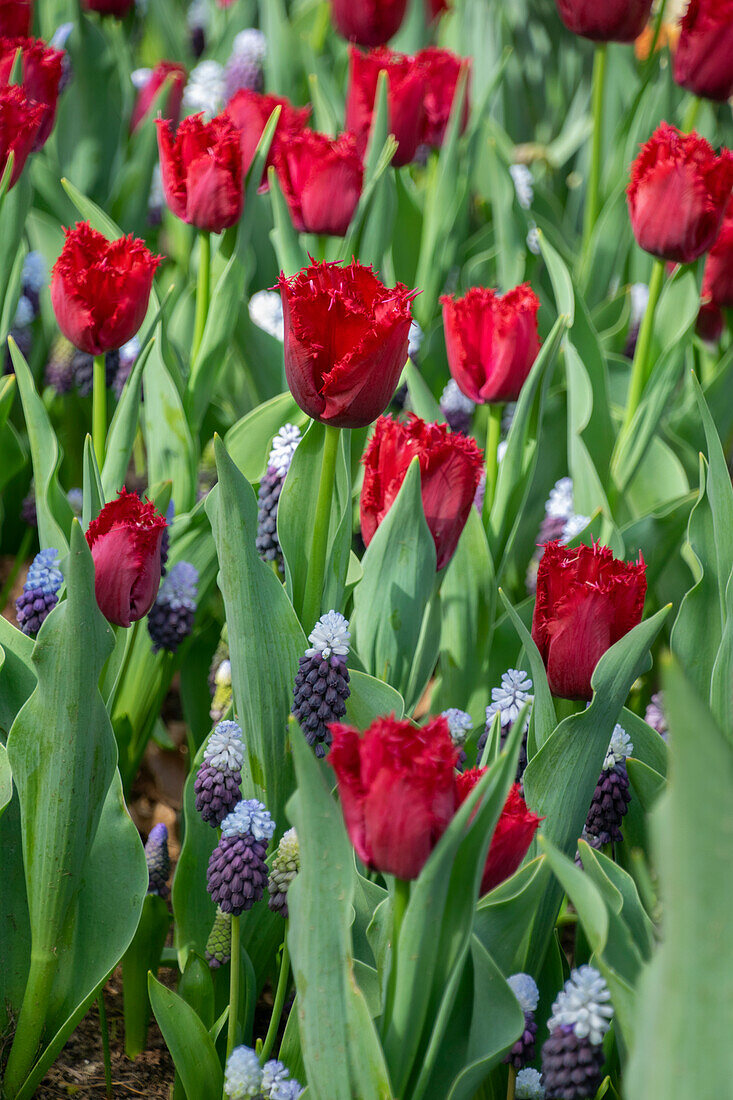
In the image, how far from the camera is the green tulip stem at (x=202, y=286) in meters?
1.49

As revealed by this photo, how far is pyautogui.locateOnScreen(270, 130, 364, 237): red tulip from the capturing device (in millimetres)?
1496

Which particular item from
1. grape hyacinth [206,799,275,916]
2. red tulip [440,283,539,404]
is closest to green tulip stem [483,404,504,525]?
red tulip [440,283,539,404]

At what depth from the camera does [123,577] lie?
Answer: 1.04 metres

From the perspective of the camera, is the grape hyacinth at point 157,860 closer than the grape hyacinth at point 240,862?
No

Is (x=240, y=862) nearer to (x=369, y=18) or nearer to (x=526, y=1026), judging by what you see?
(x=526, y=1026)

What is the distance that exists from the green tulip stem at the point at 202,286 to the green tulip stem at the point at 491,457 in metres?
0.43

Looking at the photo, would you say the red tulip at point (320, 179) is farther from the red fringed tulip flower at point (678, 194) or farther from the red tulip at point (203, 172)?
the red fringed tulip flower at point (678, 194)

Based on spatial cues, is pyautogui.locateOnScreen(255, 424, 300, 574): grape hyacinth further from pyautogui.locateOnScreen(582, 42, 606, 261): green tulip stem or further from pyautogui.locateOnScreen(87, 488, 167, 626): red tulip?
pyautogui.locateOnScreen(582, 42, 606, 261): green tulip stem

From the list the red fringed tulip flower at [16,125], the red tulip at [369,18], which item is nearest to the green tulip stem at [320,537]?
the red fringed tulip flower at [16,125]

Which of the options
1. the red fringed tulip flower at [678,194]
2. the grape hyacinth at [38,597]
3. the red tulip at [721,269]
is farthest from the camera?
the red tulip at [721,269]

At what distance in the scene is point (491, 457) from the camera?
1.39 m

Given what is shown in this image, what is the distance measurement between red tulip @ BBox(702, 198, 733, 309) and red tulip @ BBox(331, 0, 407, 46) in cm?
83

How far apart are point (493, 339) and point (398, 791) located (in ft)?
2.48

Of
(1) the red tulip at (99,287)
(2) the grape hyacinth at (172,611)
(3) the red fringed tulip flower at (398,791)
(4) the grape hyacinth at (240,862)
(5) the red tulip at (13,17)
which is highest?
(5) the red tulip at (13,17)
